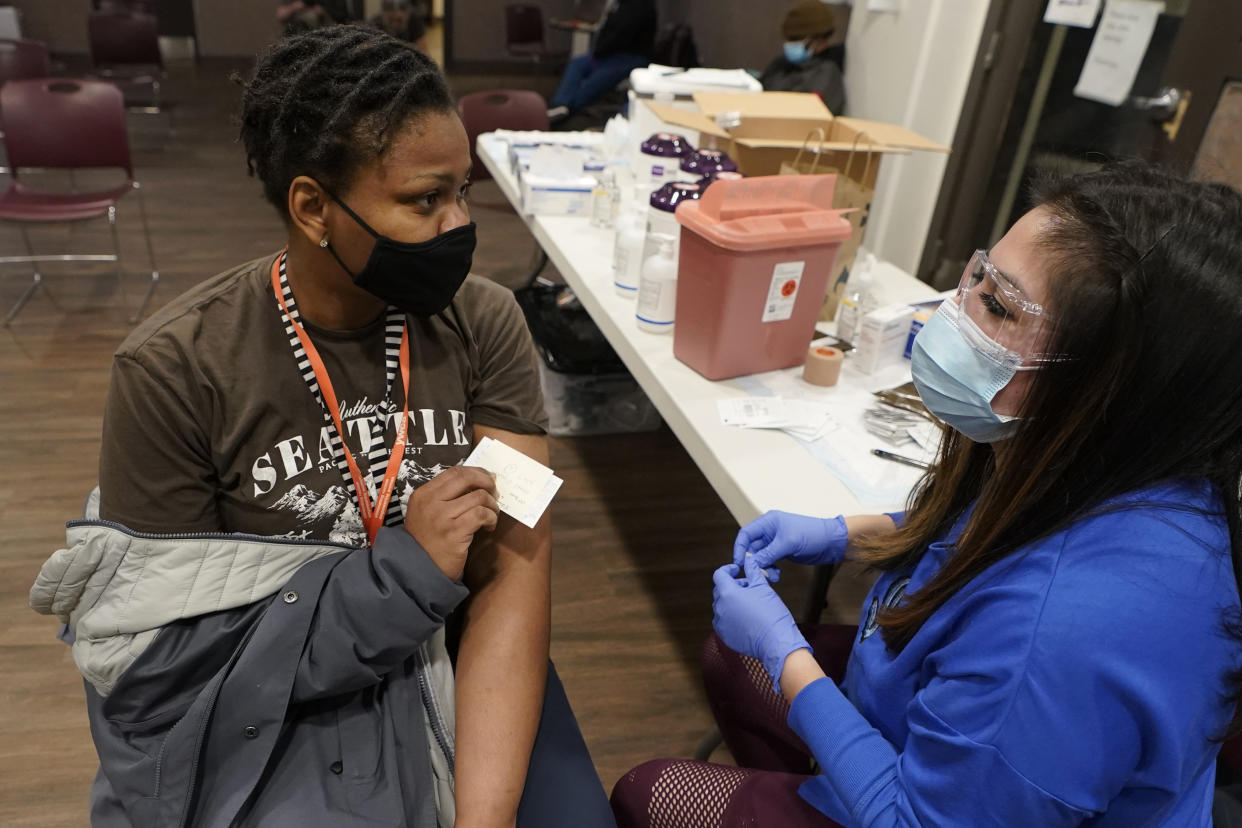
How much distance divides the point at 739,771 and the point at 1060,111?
308 cm

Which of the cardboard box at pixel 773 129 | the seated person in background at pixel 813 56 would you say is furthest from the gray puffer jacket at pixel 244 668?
the seated person in background at pixel 813 56

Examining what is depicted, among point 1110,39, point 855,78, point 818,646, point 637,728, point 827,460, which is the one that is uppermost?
point 1110,39

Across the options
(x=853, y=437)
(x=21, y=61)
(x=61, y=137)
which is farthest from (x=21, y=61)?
(x=853, y=437)

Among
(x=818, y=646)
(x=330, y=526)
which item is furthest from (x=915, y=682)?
(x=330, y=526)

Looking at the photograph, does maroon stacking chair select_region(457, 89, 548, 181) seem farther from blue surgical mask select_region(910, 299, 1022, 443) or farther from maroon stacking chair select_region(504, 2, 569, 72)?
maroon stacking chair select_region(504, 2, 569, 72)

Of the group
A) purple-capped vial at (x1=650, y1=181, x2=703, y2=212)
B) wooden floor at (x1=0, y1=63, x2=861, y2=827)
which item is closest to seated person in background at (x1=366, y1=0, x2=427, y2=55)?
wooden floor at (x1=0, y1=63, x2=861, y2=827)

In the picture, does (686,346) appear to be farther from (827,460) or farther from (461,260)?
(461,260)

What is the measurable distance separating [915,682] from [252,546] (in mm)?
817

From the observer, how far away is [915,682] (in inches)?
37.5

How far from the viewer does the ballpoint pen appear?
1494mm

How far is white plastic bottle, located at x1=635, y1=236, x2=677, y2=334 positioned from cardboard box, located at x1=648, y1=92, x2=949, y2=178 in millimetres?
523

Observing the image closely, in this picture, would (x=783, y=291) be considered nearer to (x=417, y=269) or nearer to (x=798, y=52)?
(x=417, y=269)

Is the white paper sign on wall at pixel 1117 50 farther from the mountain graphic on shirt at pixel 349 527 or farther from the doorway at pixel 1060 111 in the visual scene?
the mountain graphic on shirt at pixel 349 527

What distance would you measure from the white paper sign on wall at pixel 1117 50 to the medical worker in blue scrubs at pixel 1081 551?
247 centimetres
